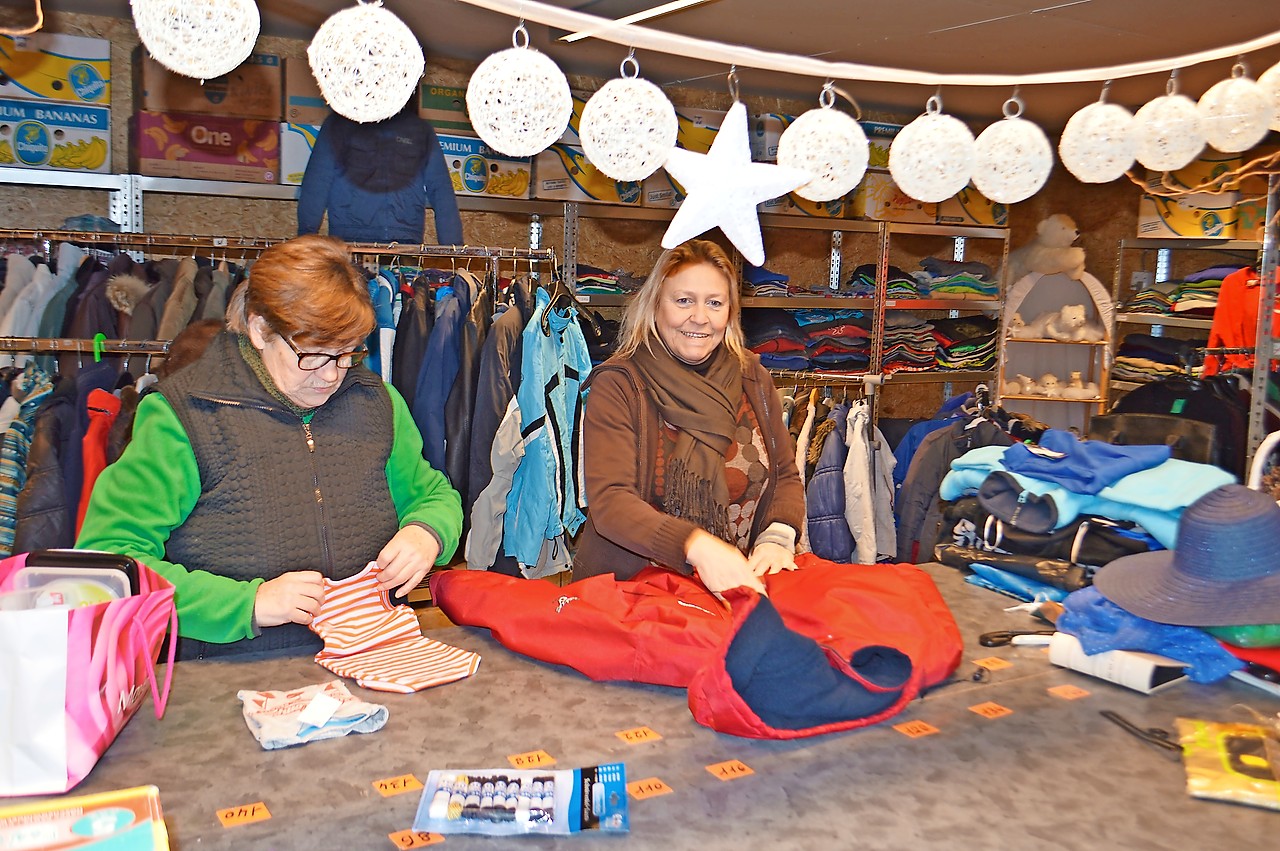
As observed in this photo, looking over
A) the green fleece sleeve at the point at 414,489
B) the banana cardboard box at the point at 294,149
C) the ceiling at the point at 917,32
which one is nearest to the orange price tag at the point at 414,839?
the green fleece sleeve at the point at 414,489

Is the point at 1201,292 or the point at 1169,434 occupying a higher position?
the point at 1201,292

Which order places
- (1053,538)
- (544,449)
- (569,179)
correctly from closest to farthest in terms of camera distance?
1. (1053,538)
2. (544,449)
3. (569,179)

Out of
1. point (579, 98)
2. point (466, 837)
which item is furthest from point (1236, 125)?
point (579, 98)

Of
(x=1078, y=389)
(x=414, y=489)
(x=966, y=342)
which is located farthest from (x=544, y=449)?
(x=1078, y=389)

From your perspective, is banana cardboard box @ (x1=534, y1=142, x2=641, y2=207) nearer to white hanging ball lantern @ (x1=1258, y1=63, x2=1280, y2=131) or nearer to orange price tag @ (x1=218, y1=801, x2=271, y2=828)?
white hanging ball lantern @ (x1=1258, y1=63, x2=1280, y2=131)

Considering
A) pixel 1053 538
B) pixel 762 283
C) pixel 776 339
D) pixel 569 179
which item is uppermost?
pixel 569 179

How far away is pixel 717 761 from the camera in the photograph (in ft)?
4.85

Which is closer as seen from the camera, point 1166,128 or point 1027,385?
point 1166,128

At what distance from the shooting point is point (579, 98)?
5.31m

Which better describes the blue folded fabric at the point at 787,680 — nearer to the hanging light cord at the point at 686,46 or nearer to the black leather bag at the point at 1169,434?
the hanging light cord at the point at 686,46

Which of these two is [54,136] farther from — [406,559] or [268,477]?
[406,559]

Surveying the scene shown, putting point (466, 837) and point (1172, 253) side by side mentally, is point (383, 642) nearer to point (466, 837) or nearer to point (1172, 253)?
point (466, 837)

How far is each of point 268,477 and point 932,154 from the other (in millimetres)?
1863

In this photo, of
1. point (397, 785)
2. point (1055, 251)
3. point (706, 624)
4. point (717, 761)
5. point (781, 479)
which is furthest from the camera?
point (1055, 251)
